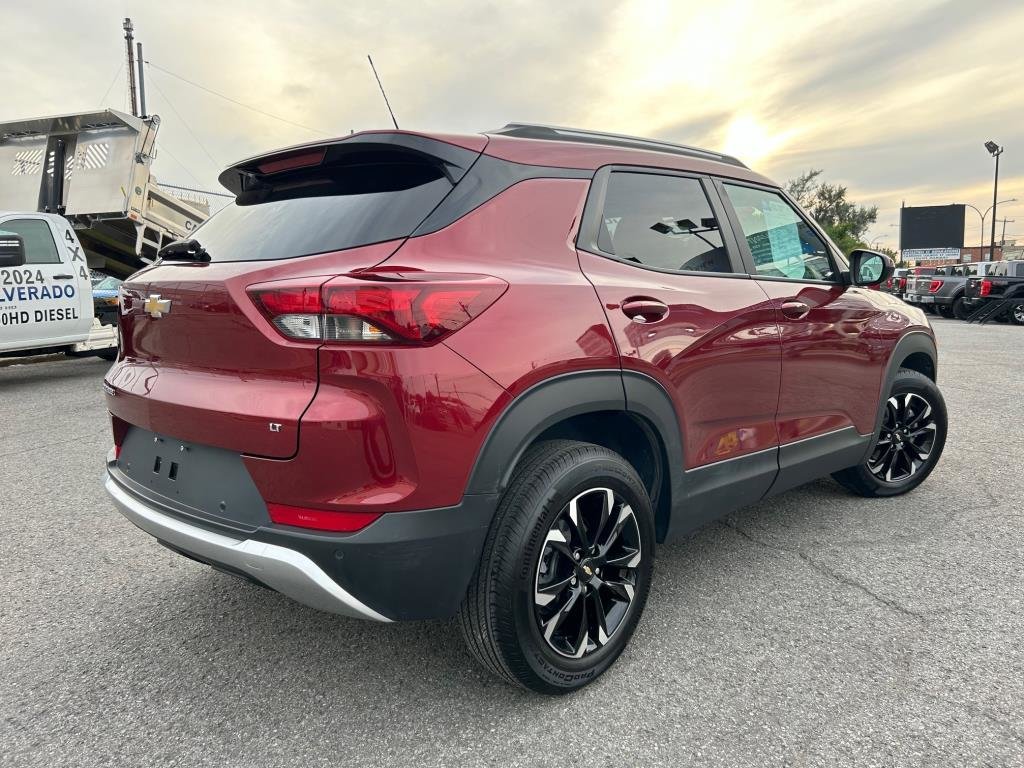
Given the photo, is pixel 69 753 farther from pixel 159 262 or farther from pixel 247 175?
pixel 247 175

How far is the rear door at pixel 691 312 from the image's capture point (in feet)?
7.59

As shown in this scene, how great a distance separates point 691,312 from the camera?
8.18 ft

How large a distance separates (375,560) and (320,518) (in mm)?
185

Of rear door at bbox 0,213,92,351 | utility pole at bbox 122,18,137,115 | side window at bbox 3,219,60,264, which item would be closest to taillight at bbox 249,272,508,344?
rear door at bbox 0,213,92,351

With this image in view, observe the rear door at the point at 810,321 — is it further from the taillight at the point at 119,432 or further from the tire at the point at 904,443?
the taillight at the point at 119,432

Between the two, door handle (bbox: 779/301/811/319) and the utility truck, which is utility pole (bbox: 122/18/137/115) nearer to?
the utility truck

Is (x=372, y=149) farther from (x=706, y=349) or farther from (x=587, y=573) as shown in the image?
(x=587, y=573)

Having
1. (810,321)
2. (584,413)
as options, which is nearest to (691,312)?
(584,413)

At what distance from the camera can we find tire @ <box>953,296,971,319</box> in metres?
19.5

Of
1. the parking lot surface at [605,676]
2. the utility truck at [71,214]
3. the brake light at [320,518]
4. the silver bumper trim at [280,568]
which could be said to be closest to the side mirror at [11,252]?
the utility truck at [71,214]

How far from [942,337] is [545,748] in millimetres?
15044

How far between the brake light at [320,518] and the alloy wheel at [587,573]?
1.81 ft

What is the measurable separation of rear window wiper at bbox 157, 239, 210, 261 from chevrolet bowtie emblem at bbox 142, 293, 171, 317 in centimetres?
17

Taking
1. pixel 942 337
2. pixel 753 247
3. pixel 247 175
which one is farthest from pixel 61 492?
pixel 942 337
